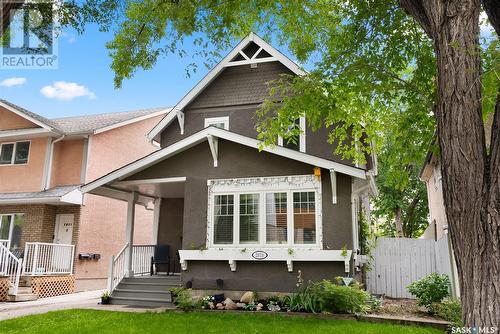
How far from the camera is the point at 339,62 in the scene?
767cm

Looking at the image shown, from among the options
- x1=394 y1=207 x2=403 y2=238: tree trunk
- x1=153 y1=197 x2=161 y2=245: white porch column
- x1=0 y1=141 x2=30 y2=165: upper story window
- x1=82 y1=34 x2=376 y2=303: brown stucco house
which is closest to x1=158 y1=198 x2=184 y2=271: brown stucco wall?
x1=153 y1=197 x2=161 y2=245: white porch column

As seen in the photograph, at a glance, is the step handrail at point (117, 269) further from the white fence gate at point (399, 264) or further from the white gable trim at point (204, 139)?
the white fence gate at point (399, 264)

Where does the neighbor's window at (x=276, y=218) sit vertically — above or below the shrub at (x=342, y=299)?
above

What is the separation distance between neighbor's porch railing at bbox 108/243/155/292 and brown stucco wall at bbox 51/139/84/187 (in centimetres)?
508

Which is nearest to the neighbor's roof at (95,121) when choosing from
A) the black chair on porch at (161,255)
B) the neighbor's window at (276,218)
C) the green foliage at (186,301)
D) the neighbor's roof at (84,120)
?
the neighbor's roof at (84,120)

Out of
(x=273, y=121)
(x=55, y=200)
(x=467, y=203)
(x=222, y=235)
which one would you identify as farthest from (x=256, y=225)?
(x=55, y=200)

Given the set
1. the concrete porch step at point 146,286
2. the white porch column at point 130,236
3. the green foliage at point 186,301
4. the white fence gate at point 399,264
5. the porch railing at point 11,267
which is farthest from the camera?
the porch railing at point 11,267

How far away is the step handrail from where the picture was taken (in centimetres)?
1173

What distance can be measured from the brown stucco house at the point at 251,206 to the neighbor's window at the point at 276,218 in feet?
0.08

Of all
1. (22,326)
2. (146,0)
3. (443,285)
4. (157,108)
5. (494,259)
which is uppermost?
(157,108)

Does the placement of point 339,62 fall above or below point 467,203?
above

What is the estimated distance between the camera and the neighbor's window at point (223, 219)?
34.9 feet

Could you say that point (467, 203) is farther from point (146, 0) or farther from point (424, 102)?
point (146, 0)

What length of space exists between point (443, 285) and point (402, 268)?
141 inches
